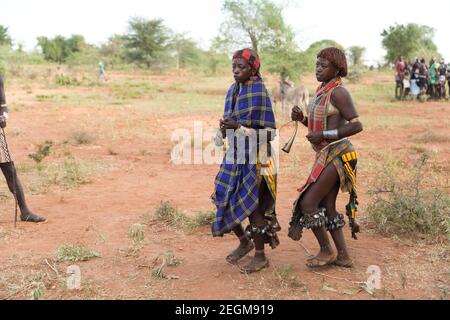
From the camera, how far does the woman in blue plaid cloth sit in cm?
318

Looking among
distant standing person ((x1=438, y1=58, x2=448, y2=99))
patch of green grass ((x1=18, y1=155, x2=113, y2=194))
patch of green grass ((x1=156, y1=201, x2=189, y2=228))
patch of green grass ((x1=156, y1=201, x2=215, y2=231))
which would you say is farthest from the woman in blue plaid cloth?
distant standing person ((x1=438, y1=58, x2=448, y2=99))

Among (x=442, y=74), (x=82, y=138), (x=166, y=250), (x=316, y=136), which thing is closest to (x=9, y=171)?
(x=166, y=250)

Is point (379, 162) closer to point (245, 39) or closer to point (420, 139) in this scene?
point (420, 139)

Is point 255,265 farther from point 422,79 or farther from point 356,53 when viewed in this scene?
point 356,53

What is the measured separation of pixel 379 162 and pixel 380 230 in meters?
3.12

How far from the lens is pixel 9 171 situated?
15.1ft

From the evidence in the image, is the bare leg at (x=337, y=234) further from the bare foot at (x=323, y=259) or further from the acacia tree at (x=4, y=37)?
the acacia tree at (x=4, y=37)

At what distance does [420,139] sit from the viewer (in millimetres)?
9031

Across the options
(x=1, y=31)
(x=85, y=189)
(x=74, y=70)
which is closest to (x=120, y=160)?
(x=85, y=189)

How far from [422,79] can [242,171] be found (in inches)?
582

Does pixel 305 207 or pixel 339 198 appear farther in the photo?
pixel 339 198

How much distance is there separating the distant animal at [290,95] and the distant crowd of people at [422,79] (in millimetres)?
5683

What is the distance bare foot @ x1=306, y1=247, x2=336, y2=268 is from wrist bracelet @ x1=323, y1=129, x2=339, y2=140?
81 cm

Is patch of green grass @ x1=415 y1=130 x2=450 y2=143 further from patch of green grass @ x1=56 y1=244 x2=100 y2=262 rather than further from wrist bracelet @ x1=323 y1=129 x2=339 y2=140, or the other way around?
patch of green grass @ x1=56 y1=244 x2=100 y2=262
